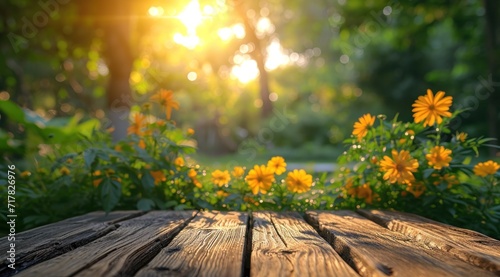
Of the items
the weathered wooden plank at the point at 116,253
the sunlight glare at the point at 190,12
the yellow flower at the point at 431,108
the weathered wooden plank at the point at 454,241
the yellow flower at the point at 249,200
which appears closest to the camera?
the weathered wooden plank at the point at 116,253

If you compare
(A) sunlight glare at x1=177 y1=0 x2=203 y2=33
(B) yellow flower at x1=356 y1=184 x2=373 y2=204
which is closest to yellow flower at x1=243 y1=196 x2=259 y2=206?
(B) yellow flower at x1=356 y1=184 x2=373 y2=204

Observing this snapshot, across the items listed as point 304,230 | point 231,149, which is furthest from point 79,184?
point 231,149

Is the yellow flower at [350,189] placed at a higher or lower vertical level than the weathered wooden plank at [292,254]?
higher

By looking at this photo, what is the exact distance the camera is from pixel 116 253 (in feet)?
4.11

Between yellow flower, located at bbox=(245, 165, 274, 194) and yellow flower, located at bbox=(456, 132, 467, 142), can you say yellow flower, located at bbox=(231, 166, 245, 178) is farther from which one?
yellow flower, located at bbox=(456, 132, 467, 142)

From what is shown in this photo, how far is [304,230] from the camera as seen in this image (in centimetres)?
174

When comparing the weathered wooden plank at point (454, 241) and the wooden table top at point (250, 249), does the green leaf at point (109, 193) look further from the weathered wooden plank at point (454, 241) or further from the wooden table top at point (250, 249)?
the weathered wooden plank at point (454, 241)

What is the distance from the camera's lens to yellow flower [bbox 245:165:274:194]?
2597 millimetres

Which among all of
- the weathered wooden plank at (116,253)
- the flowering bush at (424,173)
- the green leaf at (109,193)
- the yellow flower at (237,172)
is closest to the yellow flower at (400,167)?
the flowering bush at (424,173)

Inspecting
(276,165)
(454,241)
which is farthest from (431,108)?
(454,241)

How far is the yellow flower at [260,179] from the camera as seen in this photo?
2.60 m

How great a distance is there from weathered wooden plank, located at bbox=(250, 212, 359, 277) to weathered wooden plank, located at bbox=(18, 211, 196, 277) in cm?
31

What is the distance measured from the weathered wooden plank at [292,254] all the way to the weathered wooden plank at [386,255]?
1.8 inches

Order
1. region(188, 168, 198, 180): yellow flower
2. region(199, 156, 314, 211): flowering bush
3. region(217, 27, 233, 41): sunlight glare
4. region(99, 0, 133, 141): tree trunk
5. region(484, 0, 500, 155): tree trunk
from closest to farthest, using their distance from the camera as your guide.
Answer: region(199, 156, 314, 211): flowering bush → region(188, 168, 198, 180): yellow flower → region(484, 0, 500, 155): tree trunk → region(99, 0, 133, 141): tree trunk → region(217, 27, 233, 41): sunlight glare
